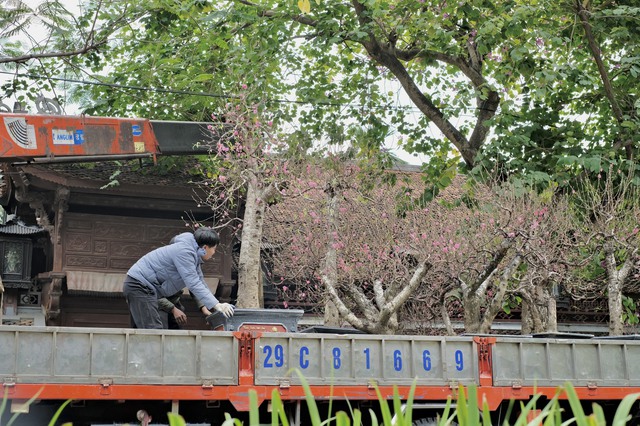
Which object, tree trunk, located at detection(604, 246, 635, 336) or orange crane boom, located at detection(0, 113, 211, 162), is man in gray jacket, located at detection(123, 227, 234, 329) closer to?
orange crane boom, located at detection(0, 113, 211, 162)

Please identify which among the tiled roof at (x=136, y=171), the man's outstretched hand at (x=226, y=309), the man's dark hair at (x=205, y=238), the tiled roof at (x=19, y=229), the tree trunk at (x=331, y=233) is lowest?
the man's outstretched hand at (x=226, y=309)

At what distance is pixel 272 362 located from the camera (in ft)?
30.9

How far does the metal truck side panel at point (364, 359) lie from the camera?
9422mm

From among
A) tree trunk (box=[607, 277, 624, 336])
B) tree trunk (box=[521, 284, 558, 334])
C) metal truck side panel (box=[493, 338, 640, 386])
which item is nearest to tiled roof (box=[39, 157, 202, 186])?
tree trunk (box=[521, 284, 558, 334])

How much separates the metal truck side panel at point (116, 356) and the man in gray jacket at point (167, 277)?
27.9 inches

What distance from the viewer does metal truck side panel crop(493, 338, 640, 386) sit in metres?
10.4

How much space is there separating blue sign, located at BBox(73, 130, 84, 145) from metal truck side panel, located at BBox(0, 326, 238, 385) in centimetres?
498

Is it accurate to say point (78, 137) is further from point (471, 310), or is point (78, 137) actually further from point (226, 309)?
point (471, 310)

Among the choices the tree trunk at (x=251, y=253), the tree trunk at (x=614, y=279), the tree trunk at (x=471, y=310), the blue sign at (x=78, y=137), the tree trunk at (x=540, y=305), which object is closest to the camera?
the blue sign at (x=78, y=137)

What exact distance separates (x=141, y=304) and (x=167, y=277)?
0.44 metres

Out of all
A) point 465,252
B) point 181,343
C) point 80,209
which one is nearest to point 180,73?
point 80,209

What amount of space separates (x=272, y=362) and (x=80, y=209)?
11.7 m

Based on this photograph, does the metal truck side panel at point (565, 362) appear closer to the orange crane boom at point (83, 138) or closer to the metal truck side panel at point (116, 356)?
the metal truck side panel at point (116, 356)

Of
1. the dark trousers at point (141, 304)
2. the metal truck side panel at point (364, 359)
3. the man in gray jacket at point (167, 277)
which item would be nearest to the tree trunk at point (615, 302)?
the metal truck side panel at point (364, 359)
